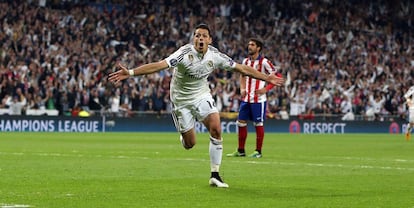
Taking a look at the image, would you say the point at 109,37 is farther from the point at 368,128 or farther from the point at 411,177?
the point at 411,177

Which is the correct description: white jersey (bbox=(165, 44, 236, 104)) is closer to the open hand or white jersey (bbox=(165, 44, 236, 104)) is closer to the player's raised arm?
the player's raised arm

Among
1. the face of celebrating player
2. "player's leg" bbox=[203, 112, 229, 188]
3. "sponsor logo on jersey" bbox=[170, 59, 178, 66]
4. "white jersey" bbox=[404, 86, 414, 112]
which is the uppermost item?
the face of celebrating player

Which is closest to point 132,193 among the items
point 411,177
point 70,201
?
point 70,201

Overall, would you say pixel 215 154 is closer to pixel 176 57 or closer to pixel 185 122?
pixel 185 122

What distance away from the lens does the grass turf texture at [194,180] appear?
38.6 ft

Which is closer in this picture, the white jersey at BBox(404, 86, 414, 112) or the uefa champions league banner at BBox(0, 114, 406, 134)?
the white jersey at BBox(404, 86, 414, 112)

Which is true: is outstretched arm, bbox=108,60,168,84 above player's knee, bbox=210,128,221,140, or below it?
above

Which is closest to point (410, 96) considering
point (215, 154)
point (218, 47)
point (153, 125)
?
point (153, 125)

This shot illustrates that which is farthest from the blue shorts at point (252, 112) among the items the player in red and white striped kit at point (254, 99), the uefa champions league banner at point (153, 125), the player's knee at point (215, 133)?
the uefa champions league banner at point (153, 125)

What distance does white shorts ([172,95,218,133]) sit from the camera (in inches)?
575

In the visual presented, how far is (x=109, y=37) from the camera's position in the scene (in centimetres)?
4625

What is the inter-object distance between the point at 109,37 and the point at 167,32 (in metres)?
3.68

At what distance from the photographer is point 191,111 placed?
14.9 metres

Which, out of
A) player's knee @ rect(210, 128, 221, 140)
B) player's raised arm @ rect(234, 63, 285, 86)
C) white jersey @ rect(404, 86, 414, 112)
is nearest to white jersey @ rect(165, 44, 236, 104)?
player's raised arm @ rect(234, 63, 285, 86)
